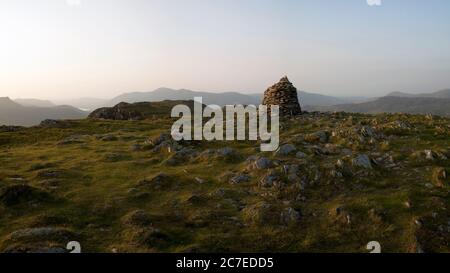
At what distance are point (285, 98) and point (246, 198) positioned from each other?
2824 cm

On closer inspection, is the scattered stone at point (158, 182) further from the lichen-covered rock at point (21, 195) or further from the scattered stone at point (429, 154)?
the scattered stone at point (429, 154)

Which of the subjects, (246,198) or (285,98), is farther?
Result: (285,98)

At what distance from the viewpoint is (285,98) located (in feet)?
155

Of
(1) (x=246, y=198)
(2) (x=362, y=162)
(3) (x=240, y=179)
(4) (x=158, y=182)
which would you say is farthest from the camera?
(4) (x=158, y=182)

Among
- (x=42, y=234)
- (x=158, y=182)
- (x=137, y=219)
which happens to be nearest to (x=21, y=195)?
(x=42, y=234)

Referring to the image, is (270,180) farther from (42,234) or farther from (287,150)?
(42,234)

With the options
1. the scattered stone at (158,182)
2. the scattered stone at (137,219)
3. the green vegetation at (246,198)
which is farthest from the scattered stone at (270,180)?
the scattered stone at (137,219)

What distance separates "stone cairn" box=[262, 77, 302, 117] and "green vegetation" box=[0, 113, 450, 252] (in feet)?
50.4

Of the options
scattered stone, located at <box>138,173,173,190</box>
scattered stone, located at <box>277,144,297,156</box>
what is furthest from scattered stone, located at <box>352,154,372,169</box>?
scattered stone, located at <box>138,173,173,190</box>

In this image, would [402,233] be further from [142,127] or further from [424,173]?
[142,127]

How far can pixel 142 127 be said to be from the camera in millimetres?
56094
